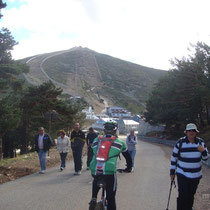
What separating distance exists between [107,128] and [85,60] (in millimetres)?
172239

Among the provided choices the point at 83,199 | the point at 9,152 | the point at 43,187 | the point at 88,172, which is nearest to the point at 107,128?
the point at 83,199

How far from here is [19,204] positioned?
5.75m

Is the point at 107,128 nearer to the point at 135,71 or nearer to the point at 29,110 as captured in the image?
the point at 29,110

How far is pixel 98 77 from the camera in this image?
146 metres

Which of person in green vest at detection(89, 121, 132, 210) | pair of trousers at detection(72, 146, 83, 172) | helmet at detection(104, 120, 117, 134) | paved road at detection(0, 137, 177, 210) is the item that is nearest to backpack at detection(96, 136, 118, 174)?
person in green vest at detection(89, 121, 132, 210)

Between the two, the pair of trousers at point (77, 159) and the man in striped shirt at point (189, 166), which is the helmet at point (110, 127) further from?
the pair of trousers at point (77, 159)

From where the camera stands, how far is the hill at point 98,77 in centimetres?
11788

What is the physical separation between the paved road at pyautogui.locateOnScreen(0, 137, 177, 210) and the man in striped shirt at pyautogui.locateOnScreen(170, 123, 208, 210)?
1.44 metres

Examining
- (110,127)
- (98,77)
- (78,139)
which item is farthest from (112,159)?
(98,77)

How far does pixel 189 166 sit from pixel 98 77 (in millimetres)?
142154

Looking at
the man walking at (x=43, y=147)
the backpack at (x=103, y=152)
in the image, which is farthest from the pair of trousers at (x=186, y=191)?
the man walking at (x=43, y=147)

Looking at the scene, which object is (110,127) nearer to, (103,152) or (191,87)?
(103,152)

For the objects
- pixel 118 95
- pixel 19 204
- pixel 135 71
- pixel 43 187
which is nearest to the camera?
pixel 19 204

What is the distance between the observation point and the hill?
387 feet
